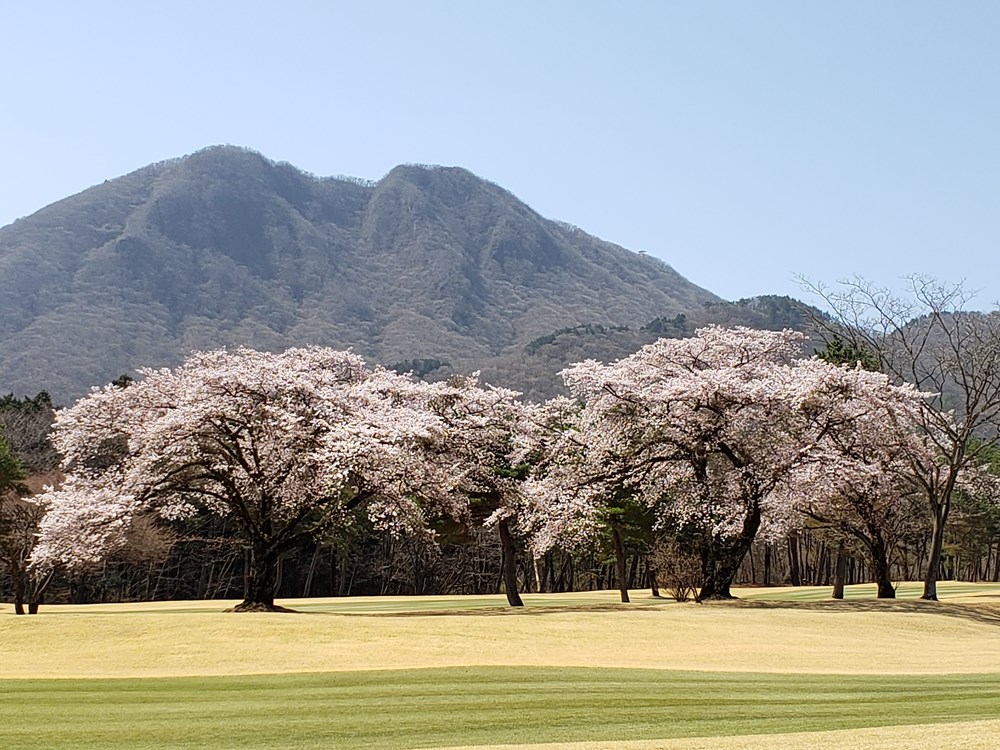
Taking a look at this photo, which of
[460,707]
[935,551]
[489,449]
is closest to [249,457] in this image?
[489,449]

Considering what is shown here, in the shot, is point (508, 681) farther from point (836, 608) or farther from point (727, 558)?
point (727, 558)

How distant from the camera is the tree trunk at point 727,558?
34094mm

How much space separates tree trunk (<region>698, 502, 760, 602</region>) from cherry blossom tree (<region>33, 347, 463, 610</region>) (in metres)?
9.10

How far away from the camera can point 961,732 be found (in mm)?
10953

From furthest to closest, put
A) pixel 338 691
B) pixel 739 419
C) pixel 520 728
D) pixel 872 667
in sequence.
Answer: pixel 739 419 → pixel 872 667 → pixel 338 691 → pixel 520 728

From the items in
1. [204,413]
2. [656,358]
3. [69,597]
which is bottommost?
[69,597]

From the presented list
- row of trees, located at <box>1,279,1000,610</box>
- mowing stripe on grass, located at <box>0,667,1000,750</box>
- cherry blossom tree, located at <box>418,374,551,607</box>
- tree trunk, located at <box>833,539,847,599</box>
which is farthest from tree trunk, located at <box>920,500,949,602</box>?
mowing stripe on grass, located at <box>0,667,1000,750</box>

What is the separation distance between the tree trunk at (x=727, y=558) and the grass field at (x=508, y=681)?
4.05 meters

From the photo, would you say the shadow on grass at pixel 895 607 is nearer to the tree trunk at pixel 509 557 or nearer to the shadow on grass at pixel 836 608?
the shadow on grass at pixel 836 608

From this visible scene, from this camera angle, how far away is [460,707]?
14.7 metres

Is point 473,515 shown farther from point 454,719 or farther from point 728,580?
point 454,719

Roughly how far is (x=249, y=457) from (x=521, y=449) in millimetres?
8977

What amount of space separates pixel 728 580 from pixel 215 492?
1716cm

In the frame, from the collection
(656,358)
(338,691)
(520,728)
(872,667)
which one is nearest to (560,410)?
(656,358)
